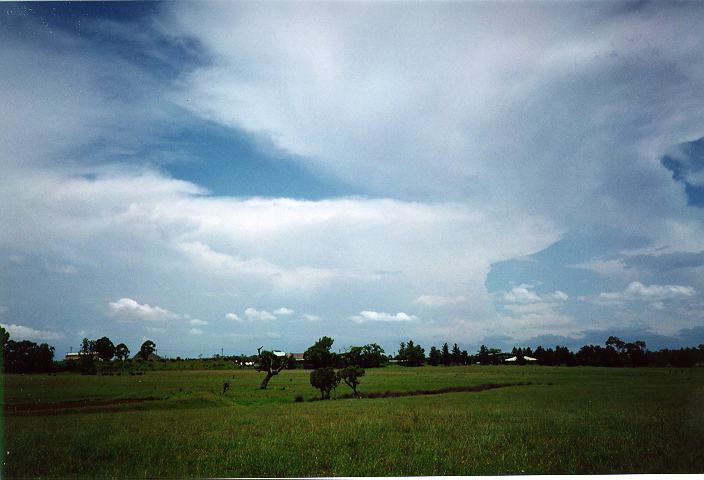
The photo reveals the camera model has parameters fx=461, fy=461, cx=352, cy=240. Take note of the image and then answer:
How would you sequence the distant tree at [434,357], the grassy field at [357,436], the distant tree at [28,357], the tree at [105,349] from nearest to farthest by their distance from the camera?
the grassy field at [357,436]
the distant tree at [28,357]
the tree at [105,349]
the distant tree at [434,357]

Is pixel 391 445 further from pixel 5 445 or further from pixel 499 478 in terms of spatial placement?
pixel 5 445

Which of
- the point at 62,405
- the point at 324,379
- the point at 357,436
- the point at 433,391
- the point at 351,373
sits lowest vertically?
the point at 433,391

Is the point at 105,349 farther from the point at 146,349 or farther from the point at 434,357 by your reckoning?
the point at 434,357

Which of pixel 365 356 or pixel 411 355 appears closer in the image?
pixel 365 356

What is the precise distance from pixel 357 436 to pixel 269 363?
20.6 m

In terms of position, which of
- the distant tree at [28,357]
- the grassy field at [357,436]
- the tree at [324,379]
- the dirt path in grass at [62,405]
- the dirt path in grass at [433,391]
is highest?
the distant tree at [28,357]

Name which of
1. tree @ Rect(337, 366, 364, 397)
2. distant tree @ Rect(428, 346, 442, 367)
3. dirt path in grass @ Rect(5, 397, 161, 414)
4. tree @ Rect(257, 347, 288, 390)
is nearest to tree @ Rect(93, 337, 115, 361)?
dirt path in grass @ Rect(5, 397, 161, 414)

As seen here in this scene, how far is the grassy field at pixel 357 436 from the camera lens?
34.9 ft

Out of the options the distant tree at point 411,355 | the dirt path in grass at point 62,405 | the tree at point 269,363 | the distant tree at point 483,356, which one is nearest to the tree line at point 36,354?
the dirt path in grass at point 62,405

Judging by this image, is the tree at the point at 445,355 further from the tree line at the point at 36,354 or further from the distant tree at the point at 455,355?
the tree line at the point at 36,354

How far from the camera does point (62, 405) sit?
72.0 ft

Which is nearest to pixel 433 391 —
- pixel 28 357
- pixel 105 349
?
pixel 105 349

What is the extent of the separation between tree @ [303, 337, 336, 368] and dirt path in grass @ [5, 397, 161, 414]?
8.67 meters

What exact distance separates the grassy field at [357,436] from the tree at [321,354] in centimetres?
386
